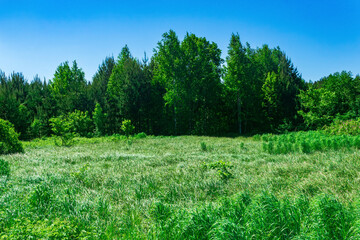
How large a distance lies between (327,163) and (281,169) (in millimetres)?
1395

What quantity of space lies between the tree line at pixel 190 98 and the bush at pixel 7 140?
12.3m

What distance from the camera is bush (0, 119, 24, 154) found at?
31.0 feet

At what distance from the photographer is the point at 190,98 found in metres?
21.2

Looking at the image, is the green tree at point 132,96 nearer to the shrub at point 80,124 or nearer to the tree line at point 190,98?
the tree line at point 190,98

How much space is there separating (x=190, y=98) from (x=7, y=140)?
591 inches

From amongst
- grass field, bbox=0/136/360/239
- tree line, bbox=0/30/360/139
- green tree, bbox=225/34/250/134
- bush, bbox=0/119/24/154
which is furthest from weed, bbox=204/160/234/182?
green tree, bbox=225/34/250/134

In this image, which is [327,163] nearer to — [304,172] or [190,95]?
[304,172]

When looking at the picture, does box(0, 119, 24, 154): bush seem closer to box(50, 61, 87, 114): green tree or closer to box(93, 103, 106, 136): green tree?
box(93, 103, 106, 136): green tree

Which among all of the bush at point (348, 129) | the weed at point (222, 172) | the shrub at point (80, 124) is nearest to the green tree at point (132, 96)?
the shrub at point (80, 124)

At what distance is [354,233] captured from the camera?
7.39 ft

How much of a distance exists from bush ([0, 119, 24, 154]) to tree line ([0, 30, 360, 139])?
1231cm

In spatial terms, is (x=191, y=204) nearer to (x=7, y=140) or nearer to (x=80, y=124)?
(x=7, y=140)

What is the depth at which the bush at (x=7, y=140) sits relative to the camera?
31.0 feet

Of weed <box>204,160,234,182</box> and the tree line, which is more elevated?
the tree line
